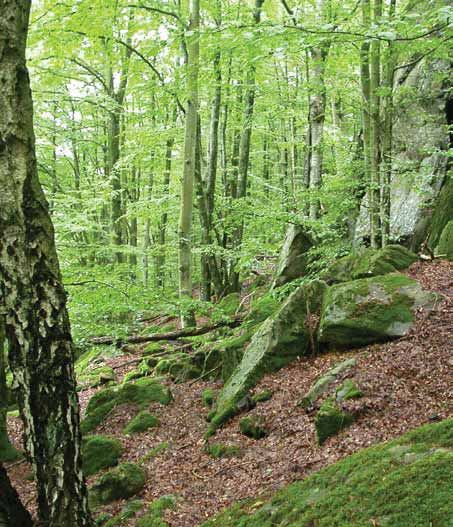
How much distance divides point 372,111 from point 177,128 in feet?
16.2

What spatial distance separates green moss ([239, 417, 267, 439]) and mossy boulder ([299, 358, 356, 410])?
583 millimetres

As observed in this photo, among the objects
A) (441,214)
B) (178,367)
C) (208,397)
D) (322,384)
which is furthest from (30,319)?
(441,214)

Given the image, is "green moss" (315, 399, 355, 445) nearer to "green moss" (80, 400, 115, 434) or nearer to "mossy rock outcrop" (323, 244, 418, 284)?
"mossy rock outcrop" (323, 244, 418, 284)

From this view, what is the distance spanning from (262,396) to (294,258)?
221 inches

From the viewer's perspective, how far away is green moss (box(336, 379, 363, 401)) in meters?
5.06

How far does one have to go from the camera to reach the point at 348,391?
17.0ft

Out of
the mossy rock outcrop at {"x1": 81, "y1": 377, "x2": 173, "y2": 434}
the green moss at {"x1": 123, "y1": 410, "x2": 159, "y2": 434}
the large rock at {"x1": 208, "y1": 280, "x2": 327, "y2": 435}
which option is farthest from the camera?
the mossy rock outcrop at {"x1": 81, "y1": 377, "x2": 173, "y2": 434}

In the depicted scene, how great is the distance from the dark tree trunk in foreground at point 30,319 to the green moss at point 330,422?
257 cm

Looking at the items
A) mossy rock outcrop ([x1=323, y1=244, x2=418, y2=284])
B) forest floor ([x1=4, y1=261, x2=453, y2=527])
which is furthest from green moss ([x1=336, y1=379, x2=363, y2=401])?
mossy rock outcrop ([x1=323, y1=244, x2=418, y2=284])

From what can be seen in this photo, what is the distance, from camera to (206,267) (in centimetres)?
1379

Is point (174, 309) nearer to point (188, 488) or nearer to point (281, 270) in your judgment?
point (188, 488)

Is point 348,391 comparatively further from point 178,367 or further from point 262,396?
point 178,367

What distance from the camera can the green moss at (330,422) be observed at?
4.76 m

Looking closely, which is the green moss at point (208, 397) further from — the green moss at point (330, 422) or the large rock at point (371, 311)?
the green moss at point (330, 422)
